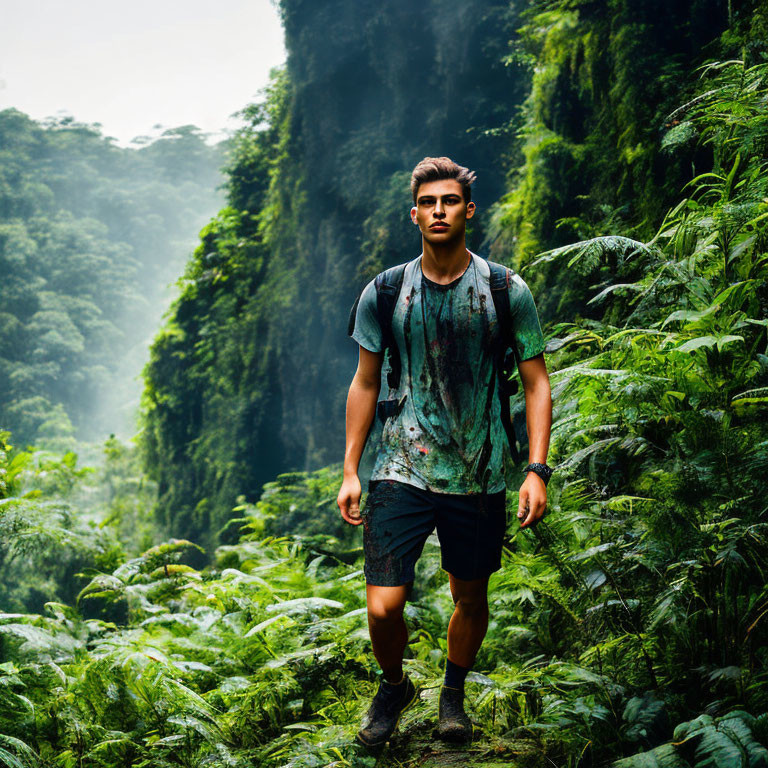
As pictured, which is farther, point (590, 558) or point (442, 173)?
point (590, 558)

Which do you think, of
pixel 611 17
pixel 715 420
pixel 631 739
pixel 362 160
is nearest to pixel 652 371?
pixel 715 420

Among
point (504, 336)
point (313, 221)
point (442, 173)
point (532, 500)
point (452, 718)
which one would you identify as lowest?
point (452, 718)

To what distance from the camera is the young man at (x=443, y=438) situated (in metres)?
2.59

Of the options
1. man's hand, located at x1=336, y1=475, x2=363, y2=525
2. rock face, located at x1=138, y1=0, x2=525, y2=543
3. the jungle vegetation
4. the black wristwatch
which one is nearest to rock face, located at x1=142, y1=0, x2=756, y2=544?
rock face, located at x1=138, y1=0, x2=525, y2=543

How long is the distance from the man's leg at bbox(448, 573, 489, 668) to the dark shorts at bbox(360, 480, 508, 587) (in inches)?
3.2

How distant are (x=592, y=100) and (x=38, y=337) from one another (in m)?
40.6

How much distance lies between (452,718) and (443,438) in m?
1.06

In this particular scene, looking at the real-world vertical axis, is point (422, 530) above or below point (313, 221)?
below

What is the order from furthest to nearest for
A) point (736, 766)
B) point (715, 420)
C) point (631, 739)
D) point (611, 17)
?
point (611, 17)
point (715, 420)
point (631, 739)
point (736, 766)

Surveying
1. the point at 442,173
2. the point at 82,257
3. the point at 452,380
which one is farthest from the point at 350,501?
the point at 82,257

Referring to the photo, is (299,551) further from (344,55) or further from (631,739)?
(344,55)

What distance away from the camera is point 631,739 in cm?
219

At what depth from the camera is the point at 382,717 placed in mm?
2701

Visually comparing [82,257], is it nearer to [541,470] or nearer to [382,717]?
[382,717]
